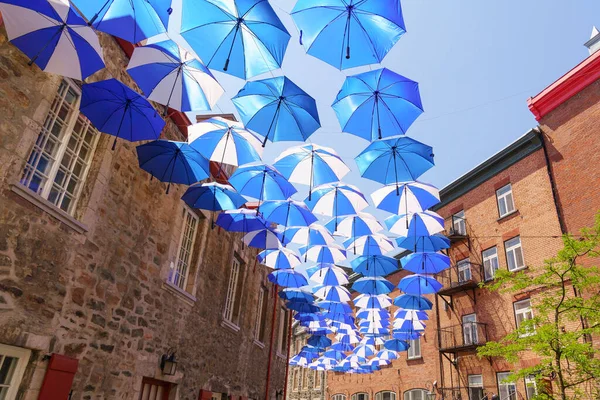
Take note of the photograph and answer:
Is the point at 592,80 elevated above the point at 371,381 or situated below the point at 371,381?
above

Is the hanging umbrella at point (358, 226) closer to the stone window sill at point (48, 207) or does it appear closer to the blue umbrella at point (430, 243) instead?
the blue umbrella at point (430, 243)

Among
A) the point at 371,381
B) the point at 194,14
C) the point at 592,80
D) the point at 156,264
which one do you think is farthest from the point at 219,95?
the point at 371,381

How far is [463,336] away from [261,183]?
16.1 m

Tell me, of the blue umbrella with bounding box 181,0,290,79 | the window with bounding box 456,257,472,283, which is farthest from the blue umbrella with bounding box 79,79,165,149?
the window with bounding box 456,257,472,283

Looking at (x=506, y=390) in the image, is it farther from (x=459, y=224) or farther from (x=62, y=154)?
(x=62, y=154)

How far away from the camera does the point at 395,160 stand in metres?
9.17

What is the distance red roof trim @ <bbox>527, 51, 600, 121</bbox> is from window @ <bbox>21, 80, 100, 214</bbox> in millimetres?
17626

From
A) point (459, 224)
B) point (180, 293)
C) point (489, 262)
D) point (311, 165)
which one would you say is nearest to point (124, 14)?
point (311, 165)

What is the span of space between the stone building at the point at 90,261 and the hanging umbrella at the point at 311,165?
262 cm

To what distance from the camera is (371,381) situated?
2912 cm

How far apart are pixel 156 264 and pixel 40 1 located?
5032 millimetres

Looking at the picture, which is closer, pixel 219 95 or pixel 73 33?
pixel 73 33

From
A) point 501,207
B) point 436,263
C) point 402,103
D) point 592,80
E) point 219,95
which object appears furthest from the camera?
point 501,207

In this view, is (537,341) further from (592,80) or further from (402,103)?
(592,80)
